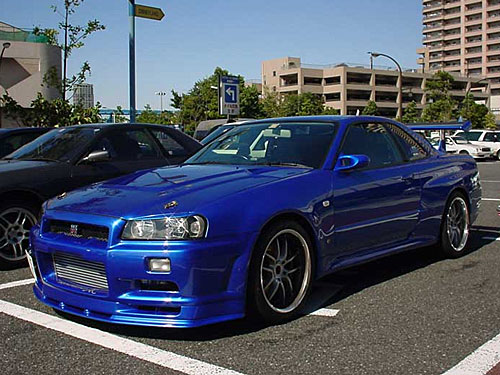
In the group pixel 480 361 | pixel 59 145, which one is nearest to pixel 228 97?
pixel 59 145

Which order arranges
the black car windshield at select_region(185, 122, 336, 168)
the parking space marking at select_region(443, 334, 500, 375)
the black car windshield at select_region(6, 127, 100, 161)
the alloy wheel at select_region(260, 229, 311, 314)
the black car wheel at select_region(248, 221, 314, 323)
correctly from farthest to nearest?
the black car windshield at select_region(6, 127, 100, 161)
the black car windshield at select_region(185, 122, 336, 168)
the alloy wheel at select_region(260, 229, 311, 314)
the black car wheel at select_region(248, 221, 314, 323)
the parking space marking at select_region(443, 334, 500, 375)

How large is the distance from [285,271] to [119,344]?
1225 mm

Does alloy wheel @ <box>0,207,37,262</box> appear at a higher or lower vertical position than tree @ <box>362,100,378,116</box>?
lower

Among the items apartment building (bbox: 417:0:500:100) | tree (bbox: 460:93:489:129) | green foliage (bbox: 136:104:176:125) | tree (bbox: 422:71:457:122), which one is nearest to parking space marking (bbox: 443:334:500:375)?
tree (bbox: 422:71:457:122)

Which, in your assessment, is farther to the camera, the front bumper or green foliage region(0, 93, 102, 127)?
green foliage region(0, 93, 102, 127)

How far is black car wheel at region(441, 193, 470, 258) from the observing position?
20.3 feet

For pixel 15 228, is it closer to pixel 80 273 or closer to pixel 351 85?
pixel 80 273

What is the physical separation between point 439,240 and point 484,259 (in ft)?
1.80

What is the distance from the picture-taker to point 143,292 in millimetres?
3740

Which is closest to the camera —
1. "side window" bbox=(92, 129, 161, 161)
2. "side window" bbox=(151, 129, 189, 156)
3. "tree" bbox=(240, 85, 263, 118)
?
"side window" bbox=(92, 129, 161, 161)

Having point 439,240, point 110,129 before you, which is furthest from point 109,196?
point 439,240

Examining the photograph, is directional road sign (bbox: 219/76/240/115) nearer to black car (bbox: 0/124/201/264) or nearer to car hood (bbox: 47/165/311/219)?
black car (bbox: 0/124/201/264)

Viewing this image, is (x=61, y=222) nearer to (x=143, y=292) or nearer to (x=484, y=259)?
(x=143, y=292)

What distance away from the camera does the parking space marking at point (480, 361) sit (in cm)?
334
